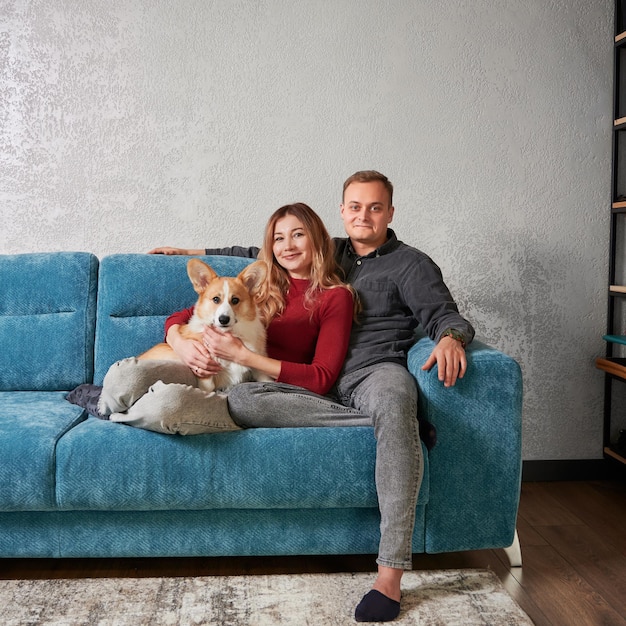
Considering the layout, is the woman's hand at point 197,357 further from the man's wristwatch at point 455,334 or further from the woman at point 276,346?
the man's wristwatch at point 455,334

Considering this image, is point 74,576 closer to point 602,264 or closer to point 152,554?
point 152,554

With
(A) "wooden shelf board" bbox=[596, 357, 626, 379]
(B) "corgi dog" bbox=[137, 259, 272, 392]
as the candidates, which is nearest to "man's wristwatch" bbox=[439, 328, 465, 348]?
(B) "corgi dog" bbox=[137, 259, 272, 392]

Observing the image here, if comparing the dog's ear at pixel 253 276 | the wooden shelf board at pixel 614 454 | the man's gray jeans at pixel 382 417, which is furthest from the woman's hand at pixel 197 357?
the wooden shelf board at pixel 614 454

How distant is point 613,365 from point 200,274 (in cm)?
168

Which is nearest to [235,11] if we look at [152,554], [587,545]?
[152,554]

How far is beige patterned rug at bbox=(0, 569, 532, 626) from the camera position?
154 cm

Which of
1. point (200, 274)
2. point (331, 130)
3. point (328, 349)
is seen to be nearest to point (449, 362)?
point (328, 349)

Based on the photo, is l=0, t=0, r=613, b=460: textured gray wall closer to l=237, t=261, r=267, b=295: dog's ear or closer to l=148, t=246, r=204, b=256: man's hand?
l=148, t=246, r=204, b=256: man's hand

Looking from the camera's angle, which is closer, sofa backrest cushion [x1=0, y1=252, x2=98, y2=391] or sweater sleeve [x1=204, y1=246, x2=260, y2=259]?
sofa backrest cushion [x1=0, y1=252, x2=98, y2=391]

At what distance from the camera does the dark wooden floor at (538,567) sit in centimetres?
166

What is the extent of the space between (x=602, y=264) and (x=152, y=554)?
2.10 meters

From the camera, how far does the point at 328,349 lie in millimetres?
1975

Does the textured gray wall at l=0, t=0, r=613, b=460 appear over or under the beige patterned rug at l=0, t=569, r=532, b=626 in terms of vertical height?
over

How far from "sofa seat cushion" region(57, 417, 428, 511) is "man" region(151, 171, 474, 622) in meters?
0.08
